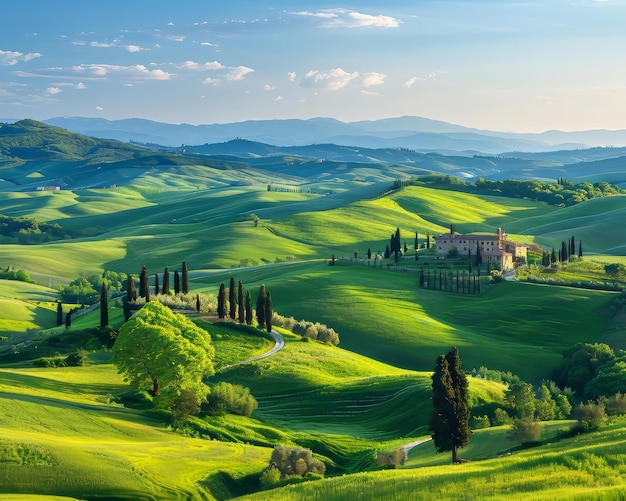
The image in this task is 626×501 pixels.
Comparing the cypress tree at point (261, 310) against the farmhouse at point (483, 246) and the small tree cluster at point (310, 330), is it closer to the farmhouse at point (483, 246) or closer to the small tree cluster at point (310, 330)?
the small tree cluster at point (310, 330)

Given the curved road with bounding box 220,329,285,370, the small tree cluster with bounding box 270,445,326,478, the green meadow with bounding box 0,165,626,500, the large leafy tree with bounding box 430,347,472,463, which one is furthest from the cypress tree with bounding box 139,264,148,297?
the large leafy tree with bounding box 430,347,472,463

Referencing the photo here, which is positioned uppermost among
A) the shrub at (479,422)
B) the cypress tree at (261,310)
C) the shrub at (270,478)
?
the cypress tree at (261,310)

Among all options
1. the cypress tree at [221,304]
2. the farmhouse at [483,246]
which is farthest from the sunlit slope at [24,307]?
the farmhouse at [483,246]

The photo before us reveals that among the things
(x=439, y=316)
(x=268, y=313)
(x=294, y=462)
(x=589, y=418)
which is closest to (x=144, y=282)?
(x=268, y=313)

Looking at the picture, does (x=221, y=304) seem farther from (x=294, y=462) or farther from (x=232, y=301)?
(x=294, y=462)

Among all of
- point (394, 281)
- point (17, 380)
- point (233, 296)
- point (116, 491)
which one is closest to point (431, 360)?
point (233, 296)

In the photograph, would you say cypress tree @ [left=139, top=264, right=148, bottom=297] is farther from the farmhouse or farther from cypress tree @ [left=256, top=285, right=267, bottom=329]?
the farmhouse

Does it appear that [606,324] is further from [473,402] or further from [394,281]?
[473,402]
